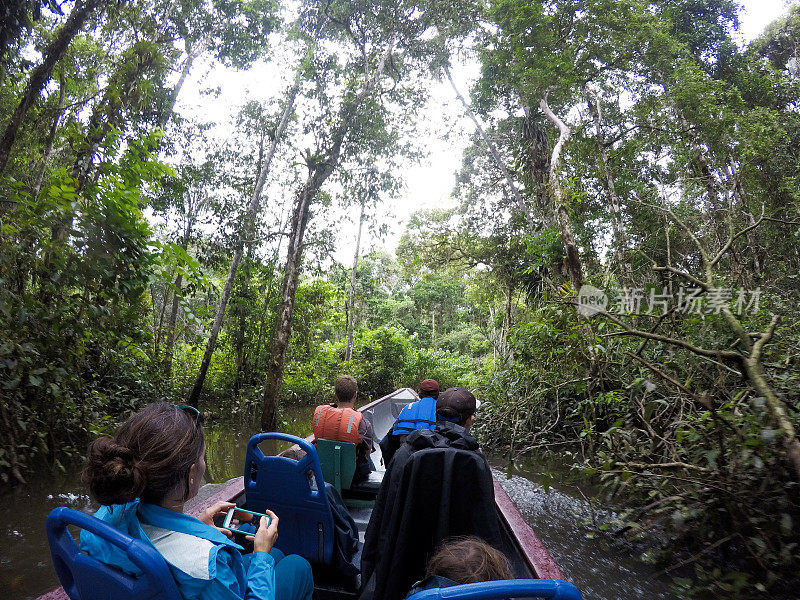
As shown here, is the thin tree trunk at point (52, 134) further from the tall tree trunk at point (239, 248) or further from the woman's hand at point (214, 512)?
the woman's hand at point (214, 512)

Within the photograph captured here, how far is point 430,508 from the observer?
68.9 inches

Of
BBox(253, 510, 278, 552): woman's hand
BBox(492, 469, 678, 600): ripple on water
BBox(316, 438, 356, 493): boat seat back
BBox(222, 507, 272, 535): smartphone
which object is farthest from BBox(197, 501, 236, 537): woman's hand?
BBox(492, 469, 678, 600): ripple on water

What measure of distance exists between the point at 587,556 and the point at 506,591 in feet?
11.4

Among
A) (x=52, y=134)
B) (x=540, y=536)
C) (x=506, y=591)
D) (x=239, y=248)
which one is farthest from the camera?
(x=239, y=248)

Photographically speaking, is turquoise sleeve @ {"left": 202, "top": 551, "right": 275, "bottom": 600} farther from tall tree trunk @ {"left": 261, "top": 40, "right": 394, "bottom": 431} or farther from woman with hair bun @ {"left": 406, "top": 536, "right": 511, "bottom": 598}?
tall tree trunk @ {"left": 261, "top": 40, "right": 394, "bottom": 431}

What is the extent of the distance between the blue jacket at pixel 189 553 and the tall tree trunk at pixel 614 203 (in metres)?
7.52

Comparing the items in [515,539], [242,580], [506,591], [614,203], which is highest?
[614,203]

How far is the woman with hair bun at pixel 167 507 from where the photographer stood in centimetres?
102

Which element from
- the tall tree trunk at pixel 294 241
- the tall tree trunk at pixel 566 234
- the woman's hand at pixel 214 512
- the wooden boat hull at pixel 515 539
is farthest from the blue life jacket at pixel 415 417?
the tall tree trunk at pixel 294 241

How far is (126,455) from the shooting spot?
110cm

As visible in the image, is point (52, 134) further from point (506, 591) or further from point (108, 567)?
point (506, 591)

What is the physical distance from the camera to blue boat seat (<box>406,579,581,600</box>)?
795 millimetres

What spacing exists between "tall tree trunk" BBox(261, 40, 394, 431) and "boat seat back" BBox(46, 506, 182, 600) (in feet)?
23.4

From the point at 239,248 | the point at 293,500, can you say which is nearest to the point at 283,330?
the point at 239,248
